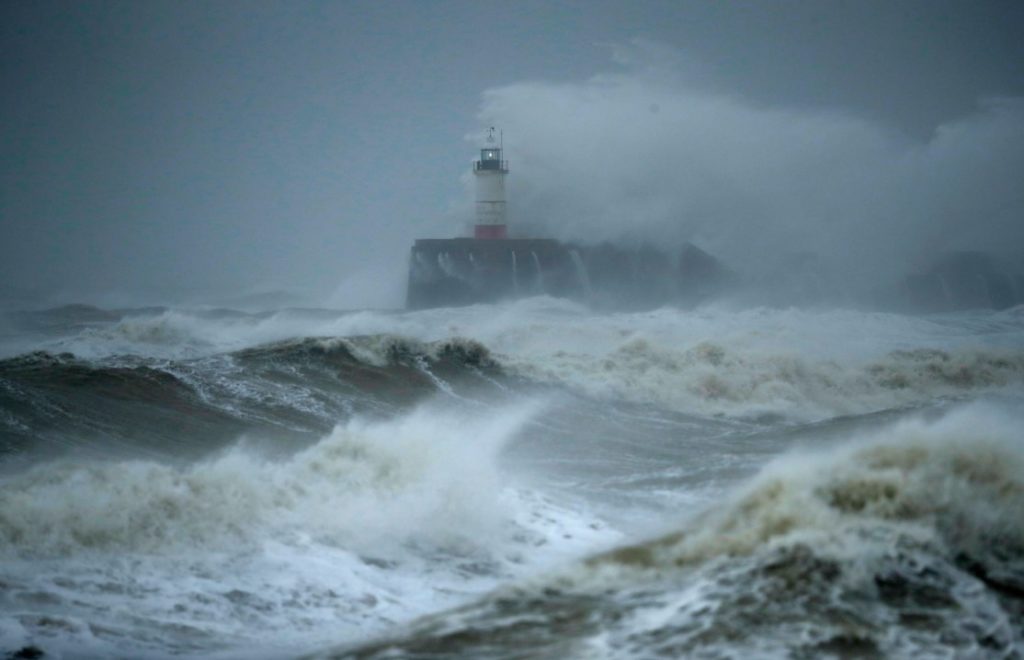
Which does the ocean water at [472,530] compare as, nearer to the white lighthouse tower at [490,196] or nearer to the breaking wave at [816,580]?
the breaking wave at [816,580]

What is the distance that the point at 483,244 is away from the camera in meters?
34.7

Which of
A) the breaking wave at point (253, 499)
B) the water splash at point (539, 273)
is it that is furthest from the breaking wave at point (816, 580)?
the water splash at point (539, 273)

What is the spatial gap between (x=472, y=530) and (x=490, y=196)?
28.8m

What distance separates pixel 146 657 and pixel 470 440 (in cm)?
611

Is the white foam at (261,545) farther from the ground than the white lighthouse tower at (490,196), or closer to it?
closer to it

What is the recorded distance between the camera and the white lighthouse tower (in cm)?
3525

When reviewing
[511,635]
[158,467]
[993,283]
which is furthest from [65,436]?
[993,283]

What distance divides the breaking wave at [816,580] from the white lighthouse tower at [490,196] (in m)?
29.5

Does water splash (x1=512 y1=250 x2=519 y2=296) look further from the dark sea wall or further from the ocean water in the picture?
the ocean water

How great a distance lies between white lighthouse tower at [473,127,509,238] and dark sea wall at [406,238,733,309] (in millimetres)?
774

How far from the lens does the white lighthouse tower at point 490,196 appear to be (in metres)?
35.2

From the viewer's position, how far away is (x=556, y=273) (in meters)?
36.6

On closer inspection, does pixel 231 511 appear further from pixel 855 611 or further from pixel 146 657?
pixel 855 611

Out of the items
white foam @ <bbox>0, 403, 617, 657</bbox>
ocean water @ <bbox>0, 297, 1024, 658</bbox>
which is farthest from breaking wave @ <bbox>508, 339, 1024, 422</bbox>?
white foam @ <bbox>0, 403, 617, 657</bbox>
